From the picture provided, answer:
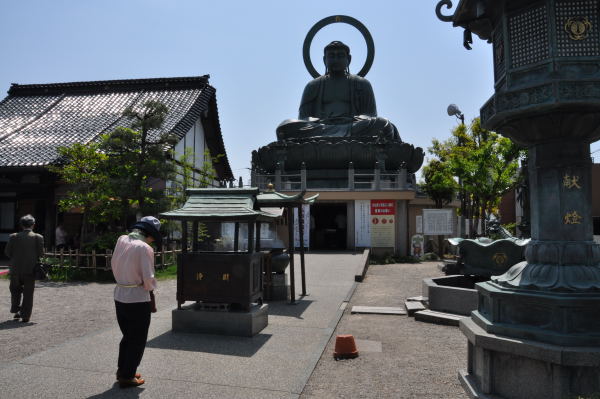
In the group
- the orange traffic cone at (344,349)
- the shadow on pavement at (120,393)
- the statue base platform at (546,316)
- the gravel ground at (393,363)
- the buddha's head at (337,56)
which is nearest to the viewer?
the statue base platform at (546,316)

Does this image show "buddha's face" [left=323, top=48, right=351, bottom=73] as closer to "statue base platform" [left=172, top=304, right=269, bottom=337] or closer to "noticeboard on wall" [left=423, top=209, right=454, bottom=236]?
"noticeboard on wall" [left=423, top=209, right=454, bottom=236]

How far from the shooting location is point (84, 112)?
64.4 ft

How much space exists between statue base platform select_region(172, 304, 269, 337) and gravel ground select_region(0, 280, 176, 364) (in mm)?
1249

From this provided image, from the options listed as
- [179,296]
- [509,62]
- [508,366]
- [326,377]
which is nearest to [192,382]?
[326,377]

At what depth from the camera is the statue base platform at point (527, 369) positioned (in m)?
3.30

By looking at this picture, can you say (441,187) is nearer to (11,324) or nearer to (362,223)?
(362,223)

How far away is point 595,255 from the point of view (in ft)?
12.6

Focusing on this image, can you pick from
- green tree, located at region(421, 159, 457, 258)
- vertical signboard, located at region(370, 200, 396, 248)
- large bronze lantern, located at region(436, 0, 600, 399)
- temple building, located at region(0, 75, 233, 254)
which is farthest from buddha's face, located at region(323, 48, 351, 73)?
large bronze lantern, located at region(436, 0, 600, 399)

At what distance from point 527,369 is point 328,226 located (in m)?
17.8

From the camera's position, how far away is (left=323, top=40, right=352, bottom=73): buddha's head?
76.6 feet

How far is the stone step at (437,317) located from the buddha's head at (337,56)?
18.2 m

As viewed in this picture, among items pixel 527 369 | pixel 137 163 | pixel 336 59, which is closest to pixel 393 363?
pixel 527 369

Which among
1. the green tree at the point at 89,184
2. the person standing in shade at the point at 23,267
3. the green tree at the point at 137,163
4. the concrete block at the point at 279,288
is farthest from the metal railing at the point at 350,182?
the person standing in shade at the point at 23,267

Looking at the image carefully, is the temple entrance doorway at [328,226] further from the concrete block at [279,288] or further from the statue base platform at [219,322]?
the statue base platform at [219,322]
